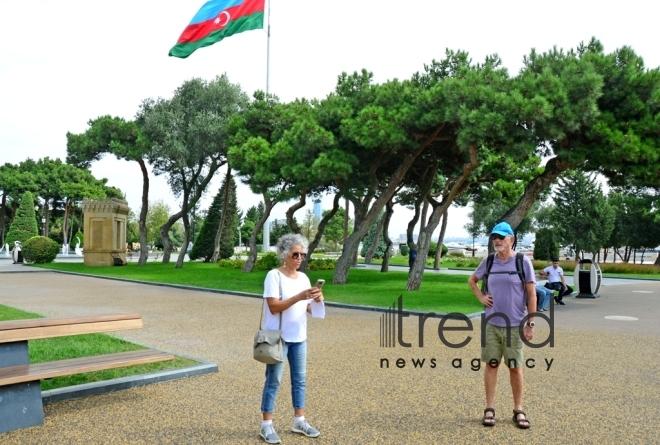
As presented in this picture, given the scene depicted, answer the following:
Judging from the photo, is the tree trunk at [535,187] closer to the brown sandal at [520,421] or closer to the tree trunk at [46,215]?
the brown sandal at [520,421]

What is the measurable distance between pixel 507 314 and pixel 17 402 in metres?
3.95

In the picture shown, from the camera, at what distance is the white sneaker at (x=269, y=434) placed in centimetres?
410

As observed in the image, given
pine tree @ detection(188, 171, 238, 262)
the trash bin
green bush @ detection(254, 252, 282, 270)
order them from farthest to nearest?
pine tree @ detection(188, 171, 238, 262), green bush @ detection(254, 252, 282, 270), the trash bin

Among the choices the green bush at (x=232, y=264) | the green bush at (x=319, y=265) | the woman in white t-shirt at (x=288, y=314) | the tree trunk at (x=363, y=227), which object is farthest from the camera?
the green bush at (x=319, y=265)

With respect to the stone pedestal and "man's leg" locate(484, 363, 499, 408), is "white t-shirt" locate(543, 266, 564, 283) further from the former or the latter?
the stone pedestal

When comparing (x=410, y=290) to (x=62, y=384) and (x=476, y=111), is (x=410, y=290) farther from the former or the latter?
(x=62, y=384)

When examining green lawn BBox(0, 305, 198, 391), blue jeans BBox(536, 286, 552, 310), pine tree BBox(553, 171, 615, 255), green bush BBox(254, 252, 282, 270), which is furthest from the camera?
pine tree BBox(553, 171, 615, 255)

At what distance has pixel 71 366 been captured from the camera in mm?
4887

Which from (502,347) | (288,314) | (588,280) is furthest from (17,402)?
(588,280)

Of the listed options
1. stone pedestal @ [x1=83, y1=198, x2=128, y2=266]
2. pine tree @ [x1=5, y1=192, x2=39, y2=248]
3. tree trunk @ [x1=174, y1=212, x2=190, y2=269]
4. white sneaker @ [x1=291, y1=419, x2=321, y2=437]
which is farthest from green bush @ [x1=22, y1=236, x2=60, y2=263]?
white sneaker @ [x1=291, y1=419, x2=321, y2=437]

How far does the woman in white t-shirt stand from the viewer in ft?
13.3

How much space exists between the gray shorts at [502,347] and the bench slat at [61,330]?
3.21 m

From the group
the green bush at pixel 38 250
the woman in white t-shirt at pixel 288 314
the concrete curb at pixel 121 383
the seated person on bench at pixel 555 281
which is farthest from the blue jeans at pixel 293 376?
the green bush at pixel 38 250

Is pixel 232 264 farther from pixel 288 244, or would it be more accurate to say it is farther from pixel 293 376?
pixel 288 244
